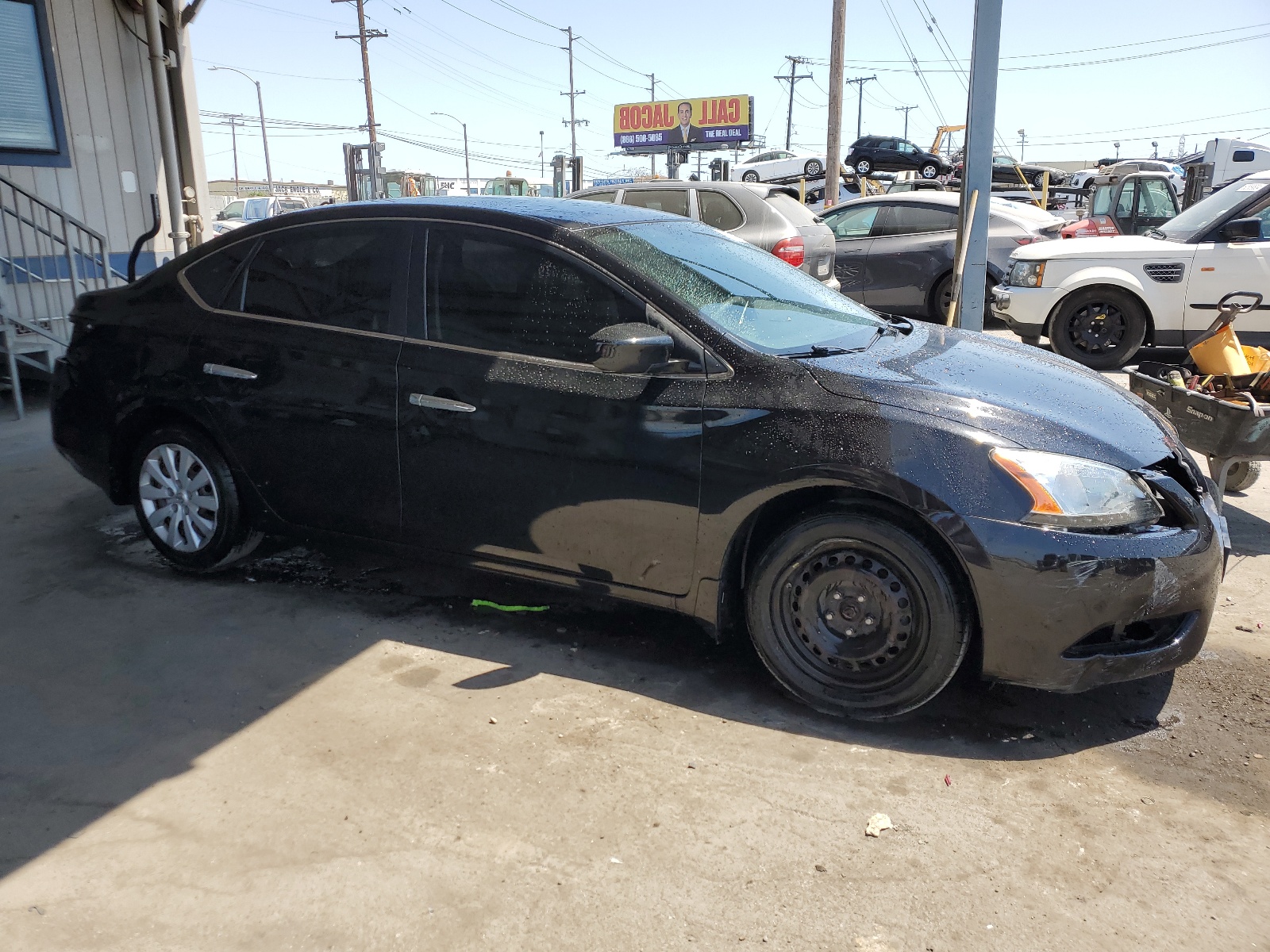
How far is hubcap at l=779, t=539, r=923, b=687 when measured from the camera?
3.06 meters

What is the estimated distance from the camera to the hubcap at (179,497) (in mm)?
4234

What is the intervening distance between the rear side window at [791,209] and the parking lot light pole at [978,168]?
2.31 m

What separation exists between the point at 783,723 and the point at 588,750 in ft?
2.14

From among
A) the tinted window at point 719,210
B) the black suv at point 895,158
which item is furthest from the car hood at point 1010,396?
the black suv at point 895,158

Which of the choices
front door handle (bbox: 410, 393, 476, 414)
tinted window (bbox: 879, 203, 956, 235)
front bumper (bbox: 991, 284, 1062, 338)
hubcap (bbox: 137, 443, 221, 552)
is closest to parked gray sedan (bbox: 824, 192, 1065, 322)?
tinted window (bbox: 879, 203, 956, 235)

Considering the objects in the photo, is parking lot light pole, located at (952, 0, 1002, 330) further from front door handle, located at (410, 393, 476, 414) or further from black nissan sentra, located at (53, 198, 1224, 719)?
front door handle, located at (410, 393, 476, 414)

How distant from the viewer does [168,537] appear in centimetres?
440

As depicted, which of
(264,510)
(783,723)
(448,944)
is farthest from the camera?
(264,510)

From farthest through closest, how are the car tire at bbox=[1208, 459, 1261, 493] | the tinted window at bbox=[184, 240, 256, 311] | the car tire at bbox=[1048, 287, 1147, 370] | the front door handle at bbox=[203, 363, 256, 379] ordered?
the car tire at bbox=[1048, 287, 1147, 370] → the car tire at bbox=[1208, 459, 1261, 493] → the tinted window at bbox=[184, 240, 256, 311] → the front door handle at bbox=[203, 363, 256, 379]

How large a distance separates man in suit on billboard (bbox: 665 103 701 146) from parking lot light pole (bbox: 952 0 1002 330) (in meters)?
56.3

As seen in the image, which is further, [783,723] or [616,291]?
[616,291]

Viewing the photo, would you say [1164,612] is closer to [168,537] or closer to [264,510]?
[264,510]

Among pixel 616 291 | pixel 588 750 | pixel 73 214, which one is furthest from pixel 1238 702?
→ pixel 73 214

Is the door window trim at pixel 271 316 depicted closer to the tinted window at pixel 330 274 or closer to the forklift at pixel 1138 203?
the tinted window at pixel 330 274
